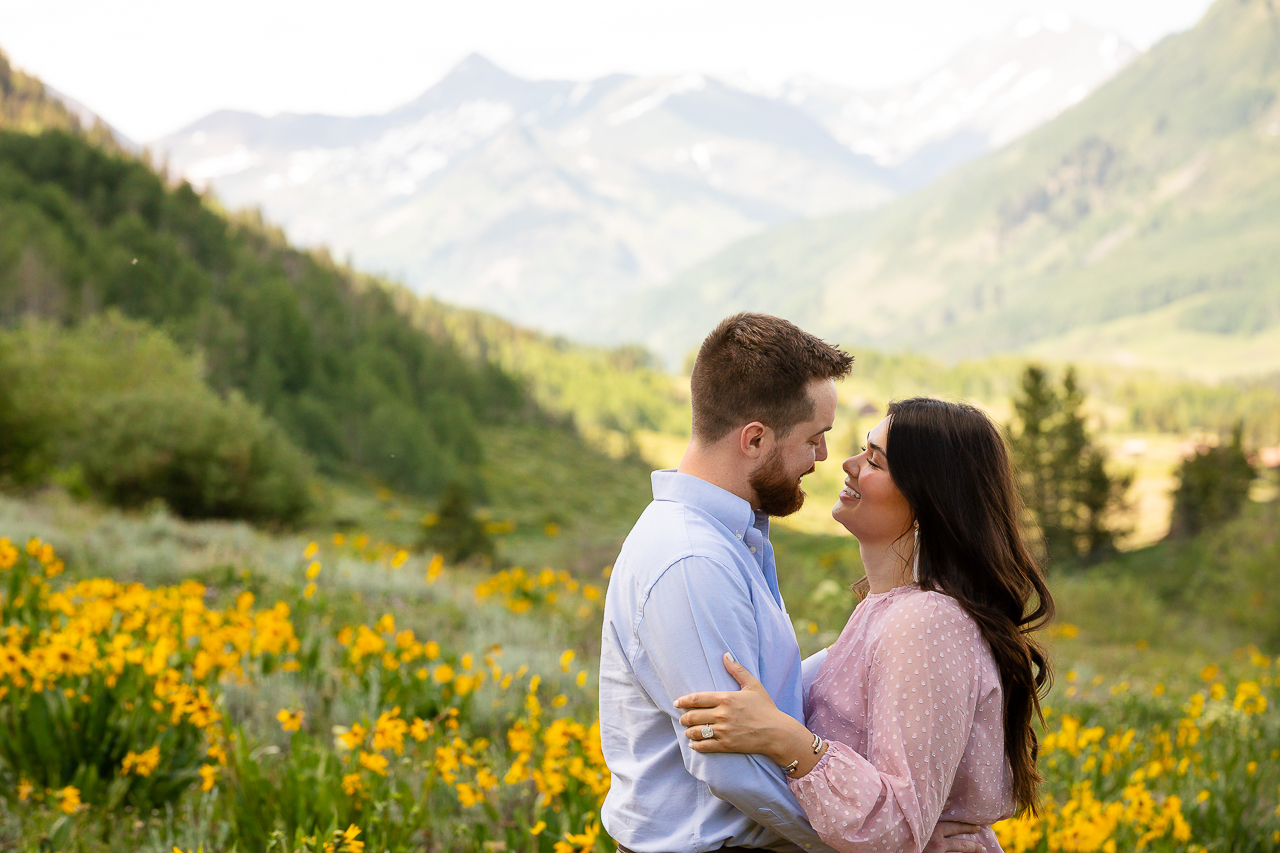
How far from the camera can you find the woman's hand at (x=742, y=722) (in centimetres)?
215

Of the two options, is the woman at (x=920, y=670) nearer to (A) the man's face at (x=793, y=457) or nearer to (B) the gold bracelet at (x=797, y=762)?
(B) the gold bracelet at (x=797, y=762)

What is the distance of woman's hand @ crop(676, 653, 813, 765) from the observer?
2154 millimetres

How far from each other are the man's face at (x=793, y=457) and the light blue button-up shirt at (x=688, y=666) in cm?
7

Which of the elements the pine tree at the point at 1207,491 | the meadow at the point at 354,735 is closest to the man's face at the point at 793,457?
the meadow at the point at 354,735

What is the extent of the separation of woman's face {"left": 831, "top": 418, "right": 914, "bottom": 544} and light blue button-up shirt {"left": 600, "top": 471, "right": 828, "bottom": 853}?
0.34 metres

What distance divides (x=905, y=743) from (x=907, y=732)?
26mm

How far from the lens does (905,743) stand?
2309 millimetres

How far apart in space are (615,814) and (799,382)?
119 cm

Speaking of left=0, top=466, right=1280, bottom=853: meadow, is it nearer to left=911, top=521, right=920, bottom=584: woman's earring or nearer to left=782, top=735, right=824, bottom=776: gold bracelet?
left=782, top=735, right=824, bottom=776: gold bracelet

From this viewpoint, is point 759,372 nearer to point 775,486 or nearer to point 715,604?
point 775,486

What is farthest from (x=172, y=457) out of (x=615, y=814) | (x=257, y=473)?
(x=615, y=814)

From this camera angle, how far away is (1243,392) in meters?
191

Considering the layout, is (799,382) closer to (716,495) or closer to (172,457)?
(716,495)

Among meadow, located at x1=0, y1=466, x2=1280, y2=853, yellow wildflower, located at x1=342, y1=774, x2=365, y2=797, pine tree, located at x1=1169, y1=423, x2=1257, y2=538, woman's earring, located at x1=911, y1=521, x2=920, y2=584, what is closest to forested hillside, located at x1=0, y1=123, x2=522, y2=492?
pine tree, located at x1=1169, y1=423, x2=1257, y2=538
